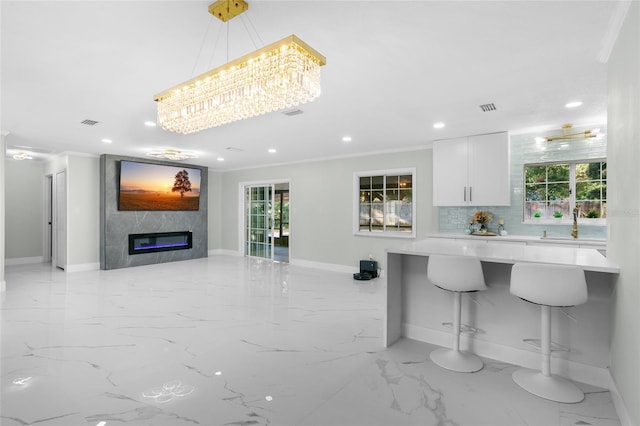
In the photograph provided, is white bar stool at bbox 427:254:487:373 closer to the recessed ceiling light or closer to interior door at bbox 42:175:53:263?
the recessed ceiling light

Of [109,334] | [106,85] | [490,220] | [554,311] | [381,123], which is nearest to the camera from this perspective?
[554,311]

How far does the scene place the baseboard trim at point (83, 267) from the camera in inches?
262

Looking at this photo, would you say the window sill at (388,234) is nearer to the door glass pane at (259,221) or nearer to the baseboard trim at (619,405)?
the door glass pane at (259,221)

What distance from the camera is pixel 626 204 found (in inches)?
79.2

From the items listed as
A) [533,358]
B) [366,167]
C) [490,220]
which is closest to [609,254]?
[533,358]

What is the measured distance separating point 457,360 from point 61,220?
8.08 metres

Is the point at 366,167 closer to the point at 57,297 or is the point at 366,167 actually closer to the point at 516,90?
the point at 516,90

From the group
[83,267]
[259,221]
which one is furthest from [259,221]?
[83,267]

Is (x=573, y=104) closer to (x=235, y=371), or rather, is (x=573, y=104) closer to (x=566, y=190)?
(x=566, y=190)

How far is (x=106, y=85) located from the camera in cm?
313

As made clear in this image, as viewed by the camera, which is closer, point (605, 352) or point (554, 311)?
point (605, 352)

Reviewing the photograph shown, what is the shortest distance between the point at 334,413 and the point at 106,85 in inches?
137

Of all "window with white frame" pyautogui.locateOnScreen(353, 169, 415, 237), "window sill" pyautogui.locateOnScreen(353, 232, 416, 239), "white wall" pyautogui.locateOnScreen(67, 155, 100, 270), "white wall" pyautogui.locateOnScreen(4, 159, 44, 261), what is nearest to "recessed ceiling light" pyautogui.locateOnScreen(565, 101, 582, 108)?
"window with white frame" pyautogui.locateOnScreen(353, 169, 415, 237)

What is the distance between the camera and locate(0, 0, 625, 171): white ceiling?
2.03m
